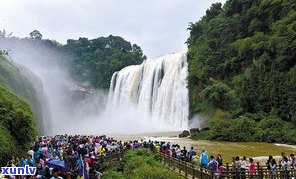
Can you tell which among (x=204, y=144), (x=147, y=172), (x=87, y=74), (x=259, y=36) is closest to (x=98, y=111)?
(x=87, y=74)

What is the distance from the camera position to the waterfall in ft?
197

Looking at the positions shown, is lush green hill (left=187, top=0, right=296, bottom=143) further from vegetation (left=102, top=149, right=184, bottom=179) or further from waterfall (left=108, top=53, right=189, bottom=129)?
vegetation (left=102, top=149, right=184, bottom=179)

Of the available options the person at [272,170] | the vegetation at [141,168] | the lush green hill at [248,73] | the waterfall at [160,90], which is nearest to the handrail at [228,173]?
the person at [272,170]

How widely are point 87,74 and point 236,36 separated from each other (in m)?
47.6

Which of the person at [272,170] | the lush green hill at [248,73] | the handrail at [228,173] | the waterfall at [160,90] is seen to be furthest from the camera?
the waterfall at [160,90]

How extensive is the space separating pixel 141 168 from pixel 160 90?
46428 mm

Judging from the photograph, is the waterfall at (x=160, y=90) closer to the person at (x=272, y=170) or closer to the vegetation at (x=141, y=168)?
the vegetation at (x=141, y=168)

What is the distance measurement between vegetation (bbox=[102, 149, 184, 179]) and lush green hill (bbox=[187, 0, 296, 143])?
69.3ft

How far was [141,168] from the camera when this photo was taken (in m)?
17.0

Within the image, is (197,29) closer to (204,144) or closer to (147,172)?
(204,144)

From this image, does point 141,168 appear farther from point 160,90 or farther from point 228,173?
point 160,90

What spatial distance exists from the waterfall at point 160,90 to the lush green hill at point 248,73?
1.79 meters

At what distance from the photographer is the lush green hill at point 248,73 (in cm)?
4306

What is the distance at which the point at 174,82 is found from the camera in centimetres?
6153
